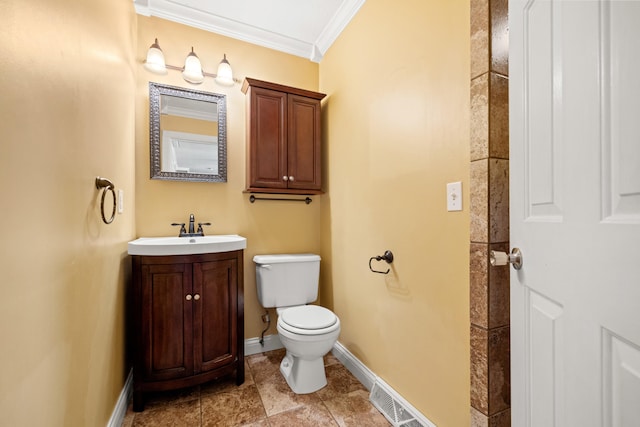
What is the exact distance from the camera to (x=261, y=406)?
5.09 ft

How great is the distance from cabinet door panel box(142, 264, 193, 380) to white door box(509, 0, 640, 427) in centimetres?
155

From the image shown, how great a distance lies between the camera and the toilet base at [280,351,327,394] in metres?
1.66

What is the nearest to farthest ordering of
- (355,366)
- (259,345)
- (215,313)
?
1. (215,313)
2. (355,366)
3. (259,345)

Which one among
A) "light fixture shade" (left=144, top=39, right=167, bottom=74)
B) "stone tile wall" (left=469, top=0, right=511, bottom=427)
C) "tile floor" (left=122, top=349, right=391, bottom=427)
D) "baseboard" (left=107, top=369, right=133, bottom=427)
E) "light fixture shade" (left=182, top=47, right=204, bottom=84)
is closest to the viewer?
"stone tile wall" (left=469, top=0, right=511, bottom=427)

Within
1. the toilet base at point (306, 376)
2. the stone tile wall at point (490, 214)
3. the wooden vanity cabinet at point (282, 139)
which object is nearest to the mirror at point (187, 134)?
the wooden vanity cabinet at point (282, 139)

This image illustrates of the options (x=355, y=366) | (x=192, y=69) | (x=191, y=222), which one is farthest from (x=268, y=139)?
(x=355, y=366)

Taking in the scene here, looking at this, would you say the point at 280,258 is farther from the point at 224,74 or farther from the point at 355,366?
the point at 224,74

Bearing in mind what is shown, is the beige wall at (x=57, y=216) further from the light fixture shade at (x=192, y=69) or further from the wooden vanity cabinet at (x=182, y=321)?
the light fixture shade at (x=192, y=69)

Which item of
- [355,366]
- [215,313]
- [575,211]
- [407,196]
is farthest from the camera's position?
[355,366]

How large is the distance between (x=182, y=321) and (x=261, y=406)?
658mm

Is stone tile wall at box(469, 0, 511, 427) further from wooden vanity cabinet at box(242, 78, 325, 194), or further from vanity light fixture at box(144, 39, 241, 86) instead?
vanity light fixture at box(144, 39, 241, 86)

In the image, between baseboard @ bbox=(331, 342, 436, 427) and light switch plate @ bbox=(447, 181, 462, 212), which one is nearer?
light switch plate @ bbox=(447, 181, 462, 212)

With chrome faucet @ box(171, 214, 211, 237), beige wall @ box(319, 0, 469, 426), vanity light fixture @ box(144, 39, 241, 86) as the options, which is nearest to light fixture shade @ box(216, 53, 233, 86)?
vanity light fixture @ box(144, 39, 241, 86)

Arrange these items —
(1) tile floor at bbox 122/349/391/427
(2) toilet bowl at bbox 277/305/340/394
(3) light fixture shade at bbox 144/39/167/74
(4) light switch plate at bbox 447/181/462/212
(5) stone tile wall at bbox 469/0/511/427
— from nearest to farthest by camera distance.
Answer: (5) stone tile wall at bbox 469/0/511/427, (4) light switch plate at bbox 447/181/462/212, (1) tile floor at bbox 122/349/391/427, (2) toilet bowl at bbox 277/305/340/394, (3) light fixture shade at bbox 144/39/167/74
